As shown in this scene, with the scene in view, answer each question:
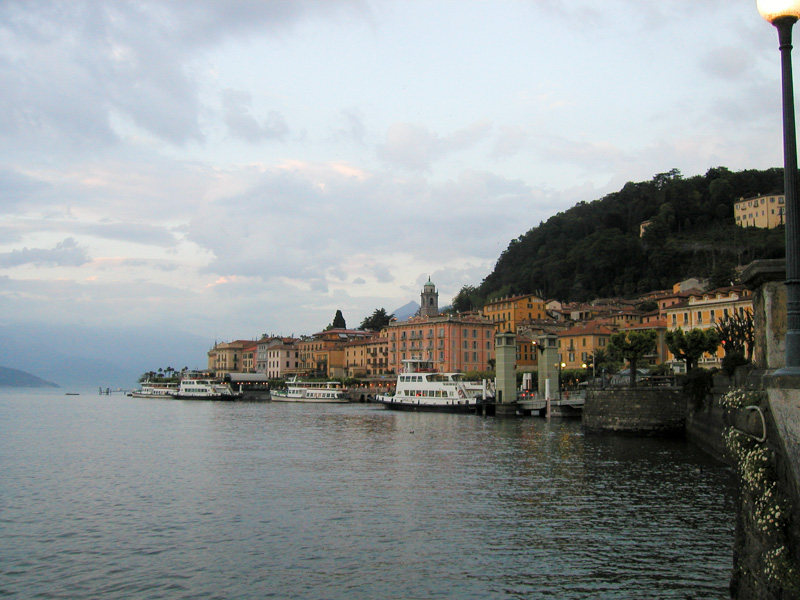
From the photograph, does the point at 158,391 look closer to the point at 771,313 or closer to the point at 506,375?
the point at 506,375

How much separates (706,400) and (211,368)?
6724 inches

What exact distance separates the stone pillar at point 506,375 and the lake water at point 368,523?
3006cm

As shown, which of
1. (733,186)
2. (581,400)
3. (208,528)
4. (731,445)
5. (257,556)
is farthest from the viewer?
(733,186)

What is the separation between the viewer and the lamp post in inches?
363

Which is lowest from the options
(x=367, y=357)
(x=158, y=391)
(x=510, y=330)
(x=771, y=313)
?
(x=158, y=391)

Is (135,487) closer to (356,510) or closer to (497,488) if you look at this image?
(356,510)

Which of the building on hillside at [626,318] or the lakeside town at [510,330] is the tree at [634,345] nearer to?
the lakeside town at [510,330]

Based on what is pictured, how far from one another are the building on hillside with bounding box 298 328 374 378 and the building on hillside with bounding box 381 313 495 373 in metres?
25.6

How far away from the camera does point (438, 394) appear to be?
3201 inches

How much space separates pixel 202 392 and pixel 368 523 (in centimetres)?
10768

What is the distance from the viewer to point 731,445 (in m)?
10.1

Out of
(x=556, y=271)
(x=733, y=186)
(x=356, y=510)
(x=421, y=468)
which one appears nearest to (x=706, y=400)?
(x=421, y=468)

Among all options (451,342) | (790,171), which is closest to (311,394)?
(451,342)

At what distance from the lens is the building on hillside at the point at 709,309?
244ft
